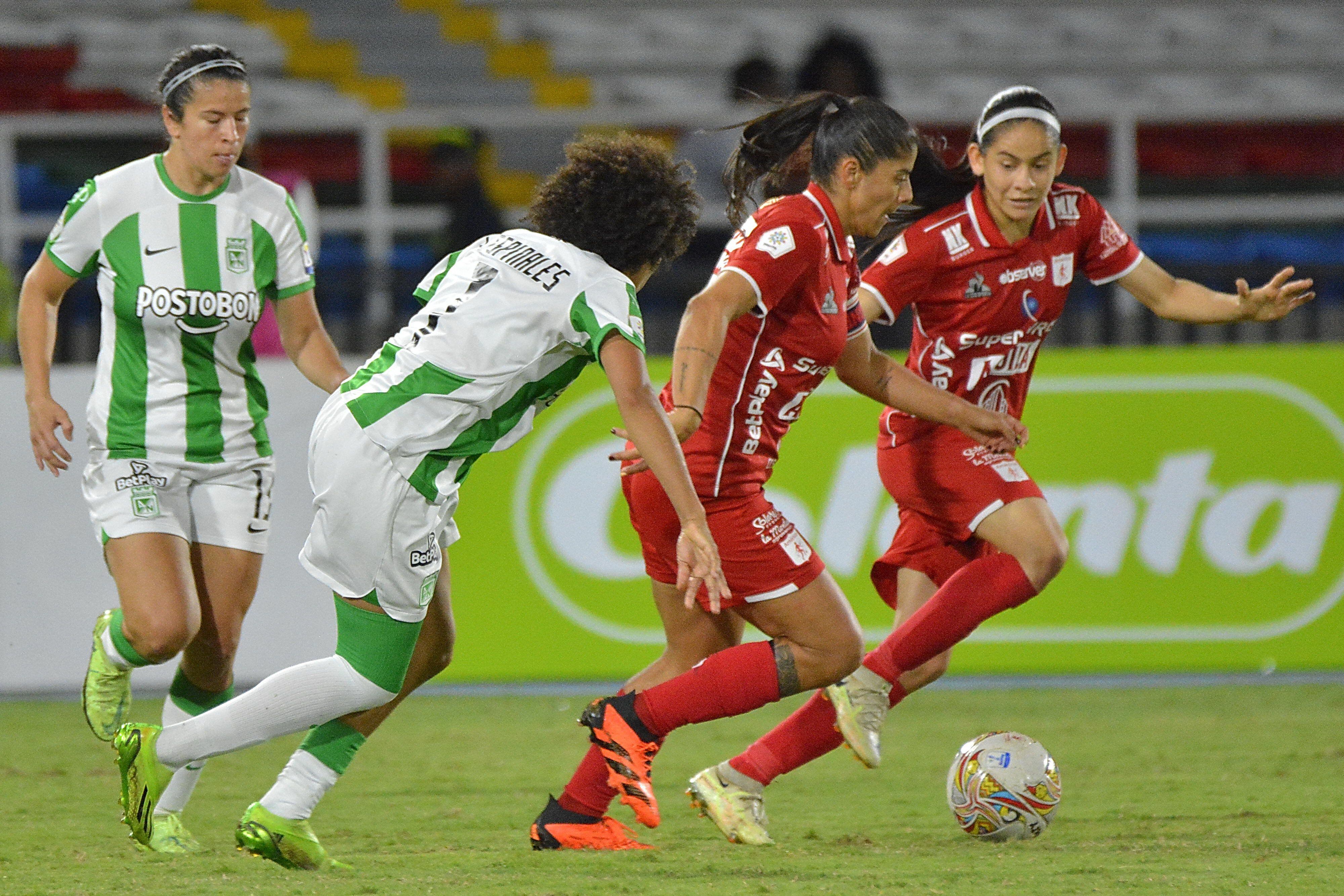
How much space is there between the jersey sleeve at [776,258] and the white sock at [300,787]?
1.50 metres

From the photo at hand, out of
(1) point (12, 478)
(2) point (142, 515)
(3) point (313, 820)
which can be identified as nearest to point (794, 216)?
(2) point (142, 515)

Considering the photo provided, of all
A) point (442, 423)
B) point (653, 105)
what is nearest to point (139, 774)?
point (442, 423)

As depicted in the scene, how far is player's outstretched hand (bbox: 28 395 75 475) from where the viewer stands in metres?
4.55

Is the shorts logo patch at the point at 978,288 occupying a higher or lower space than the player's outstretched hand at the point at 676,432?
higher

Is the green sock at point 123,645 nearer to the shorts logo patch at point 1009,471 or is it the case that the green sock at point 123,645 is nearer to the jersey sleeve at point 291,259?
the jersey sleeve at point 291,259

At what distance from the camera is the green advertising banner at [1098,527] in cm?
749

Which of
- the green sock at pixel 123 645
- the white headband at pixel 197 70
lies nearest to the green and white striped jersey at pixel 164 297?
the white headband at pixel 197 70

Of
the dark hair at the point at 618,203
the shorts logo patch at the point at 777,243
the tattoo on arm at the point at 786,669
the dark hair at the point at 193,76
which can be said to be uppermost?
the dark hair at the point at 193,76

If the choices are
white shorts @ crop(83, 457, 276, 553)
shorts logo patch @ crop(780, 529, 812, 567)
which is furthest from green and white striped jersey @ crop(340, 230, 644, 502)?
white shorts @ crop(83, 457, 276, 553)

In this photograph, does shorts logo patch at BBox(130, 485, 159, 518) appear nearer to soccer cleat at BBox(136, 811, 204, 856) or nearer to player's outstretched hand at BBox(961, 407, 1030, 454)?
soccer cleat at BBox(136, 811, 204, 856)

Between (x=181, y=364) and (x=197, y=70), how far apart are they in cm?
77

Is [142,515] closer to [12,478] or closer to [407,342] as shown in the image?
[407,342]

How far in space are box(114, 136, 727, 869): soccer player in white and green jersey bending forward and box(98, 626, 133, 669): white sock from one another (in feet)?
2.07

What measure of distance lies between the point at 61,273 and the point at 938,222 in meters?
2.46
